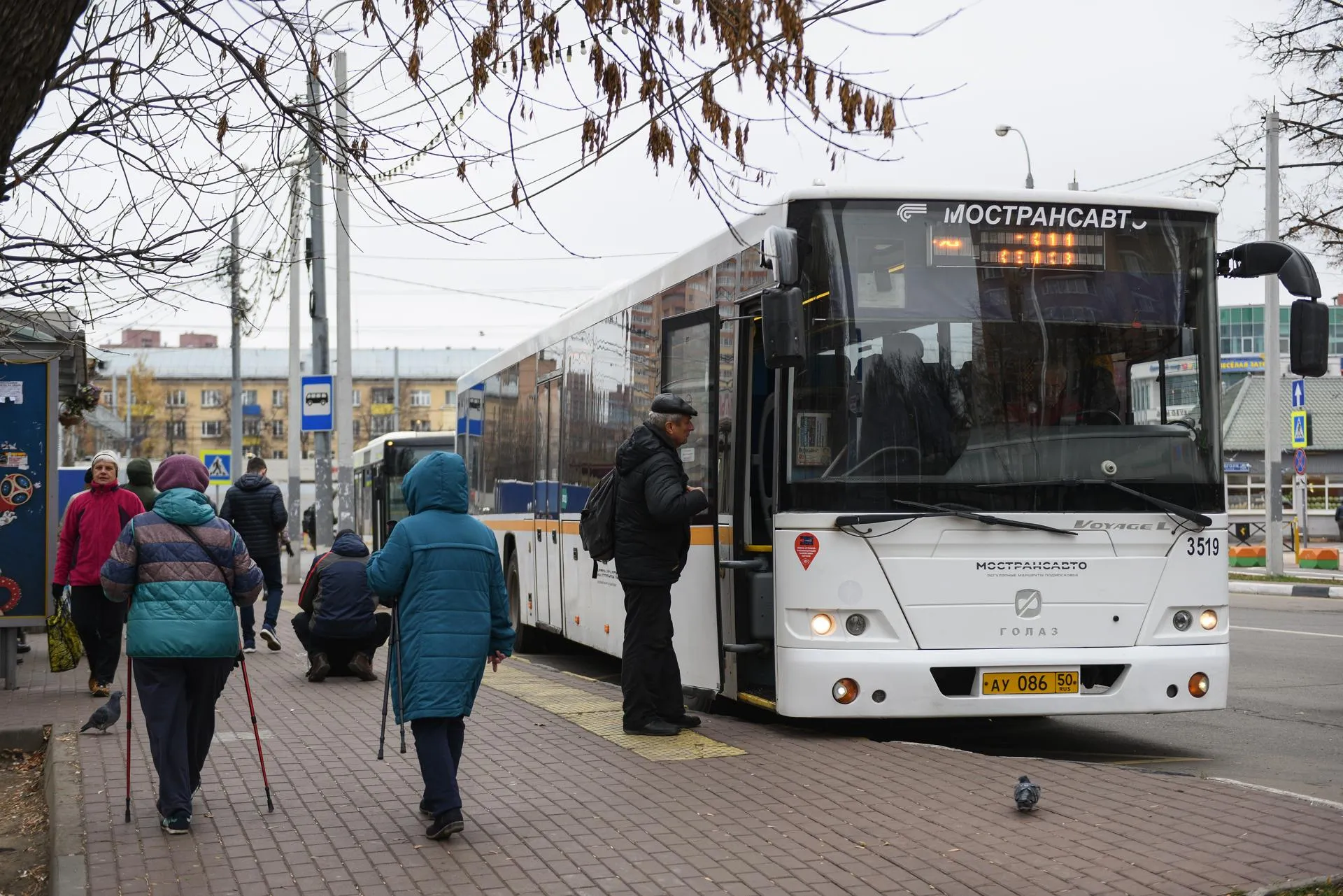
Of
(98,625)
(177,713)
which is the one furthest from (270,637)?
(177,713)

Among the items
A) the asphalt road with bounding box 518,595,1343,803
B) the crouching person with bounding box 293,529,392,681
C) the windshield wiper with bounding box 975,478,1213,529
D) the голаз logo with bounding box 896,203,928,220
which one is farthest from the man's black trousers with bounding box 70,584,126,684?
the windshield wiper with bounding box 975,478,1213,529

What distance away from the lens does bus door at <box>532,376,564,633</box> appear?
13.9 m

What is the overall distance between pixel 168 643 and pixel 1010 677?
4491 mm

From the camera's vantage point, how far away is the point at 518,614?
15.9 metres

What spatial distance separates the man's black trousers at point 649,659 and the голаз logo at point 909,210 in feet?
8.30

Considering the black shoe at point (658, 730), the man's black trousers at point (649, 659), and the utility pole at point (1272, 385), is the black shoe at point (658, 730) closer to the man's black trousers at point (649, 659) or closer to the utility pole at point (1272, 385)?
the man's black trousers at point (649, 659)

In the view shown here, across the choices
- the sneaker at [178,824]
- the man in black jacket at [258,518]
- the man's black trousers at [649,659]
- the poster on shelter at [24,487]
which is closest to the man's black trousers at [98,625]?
the poster on shelter at [24,487]

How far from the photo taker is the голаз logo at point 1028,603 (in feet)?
28.9

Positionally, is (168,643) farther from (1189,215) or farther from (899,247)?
(1189,215)

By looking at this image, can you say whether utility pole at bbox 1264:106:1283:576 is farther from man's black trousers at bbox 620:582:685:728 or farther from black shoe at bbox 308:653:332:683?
man's black trousers at bbox 620:582:685:728

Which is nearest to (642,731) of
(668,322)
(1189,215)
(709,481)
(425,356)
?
(709,481)

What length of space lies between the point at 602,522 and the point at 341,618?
382 cm

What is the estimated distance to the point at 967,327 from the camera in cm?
887

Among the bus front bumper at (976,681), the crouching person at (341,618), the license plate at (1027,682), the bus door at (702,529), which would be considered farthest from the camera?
the crouching person at (341,618)
